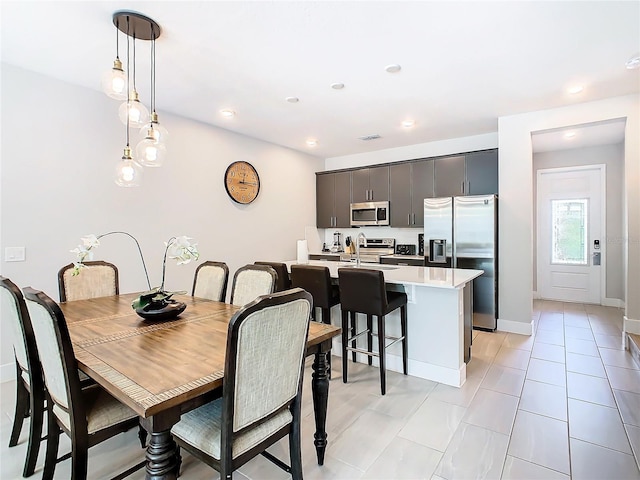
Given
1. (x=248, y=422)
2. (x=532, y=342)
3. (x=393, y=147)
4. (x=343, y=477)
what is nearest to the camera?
(x=248, y=422)

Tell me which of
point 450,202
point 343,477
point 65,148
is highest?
point 65,148

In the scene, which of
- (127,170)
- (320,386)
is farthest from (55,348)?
(127,170)

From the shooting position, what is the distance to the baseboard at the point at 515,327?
4121 millimetres

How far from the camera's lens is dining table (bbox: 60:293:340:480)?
1147 mm

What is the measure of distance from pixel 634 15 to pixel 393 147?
362 cm

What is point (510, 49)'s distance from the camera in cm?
258

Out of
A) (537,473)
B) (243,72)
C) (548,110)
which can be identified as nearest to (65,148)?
(243,72)

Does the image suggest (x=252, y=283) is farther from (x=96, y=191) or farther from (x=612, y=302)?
(x=612, y=302)

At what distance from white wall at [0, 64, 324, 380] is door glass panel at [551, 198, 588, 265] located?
5245 mm

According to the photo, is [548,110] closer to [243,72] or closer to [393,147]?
[393,147]

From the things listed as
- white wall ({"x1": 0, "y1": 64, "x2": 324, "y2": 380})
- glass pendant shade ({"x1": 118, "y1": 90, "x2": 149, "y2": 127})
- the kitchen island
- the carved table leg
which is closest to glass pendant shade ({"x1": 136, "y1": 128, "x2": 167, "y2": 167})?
glass pendant shade ({"x1": 118, "y1": 90, "x2": 149, "y2": 127})

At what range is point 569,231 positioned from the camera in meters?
5.87

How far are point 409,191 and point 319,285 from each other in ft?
9.64

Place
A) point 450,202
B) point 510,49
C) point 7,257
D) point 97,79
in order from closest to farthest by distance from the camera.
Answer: point 510,49 < point 7,257 < point 97,79 < point 450,202
